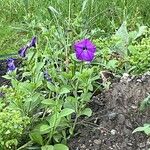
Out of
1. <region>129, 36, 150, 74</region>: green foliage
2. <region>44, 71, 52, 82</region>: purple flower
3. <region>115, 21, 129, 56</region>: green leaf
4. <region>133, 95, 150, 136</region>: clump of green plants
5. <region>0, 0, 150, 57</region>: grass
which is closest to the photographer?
<region>133, 95, 150, 136</region>: clump of green plants

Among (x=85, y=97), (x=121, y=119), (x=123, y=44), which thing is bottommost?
(x=121, y=119)

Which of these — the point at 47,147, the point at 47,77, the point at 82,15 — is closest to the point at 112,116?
the point at 47,147

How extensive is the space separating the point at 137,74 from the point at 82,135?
2.22 ft

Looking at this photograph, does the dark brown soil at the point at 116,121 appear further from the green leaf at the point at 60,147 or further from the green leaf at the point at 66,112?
the green leaf at the point at 66,112

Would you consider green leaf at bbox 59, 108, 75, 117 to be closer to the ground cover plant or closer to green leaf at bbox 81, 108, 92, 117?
the ground cover plant

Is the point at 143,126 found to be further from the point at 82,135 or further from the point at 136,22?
the point at 136,22

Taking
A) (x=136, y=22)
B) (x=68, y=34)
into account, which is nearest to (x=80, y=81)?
(x=68, y=34)

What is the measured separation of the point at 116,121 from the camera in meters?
3.15

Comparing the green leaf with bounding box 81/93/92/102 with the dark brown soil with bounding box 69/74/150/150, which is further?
the green leaf with bounding box 81/93/92/102

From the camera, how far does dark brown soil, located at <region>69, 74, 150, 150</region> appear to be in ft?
10.00

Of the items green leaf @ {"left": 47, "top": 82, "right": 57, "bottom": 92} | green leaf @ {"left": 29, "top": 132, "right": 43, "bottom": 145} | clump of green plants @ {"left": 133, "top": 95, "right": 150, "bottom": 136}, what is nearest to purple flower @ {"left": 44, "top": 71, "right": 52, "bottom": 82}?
green leaf @ {"left": 47, "top": 82, "right": 57, "bottom": 92}

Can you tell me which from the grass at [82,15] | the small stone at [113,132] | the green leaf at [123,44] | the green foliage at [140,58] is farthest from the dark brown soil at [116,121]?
the grass at [82,15]

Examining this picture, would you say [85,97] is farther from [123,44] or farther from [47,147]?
[123,44]

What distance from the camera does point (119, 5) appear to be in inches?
207
